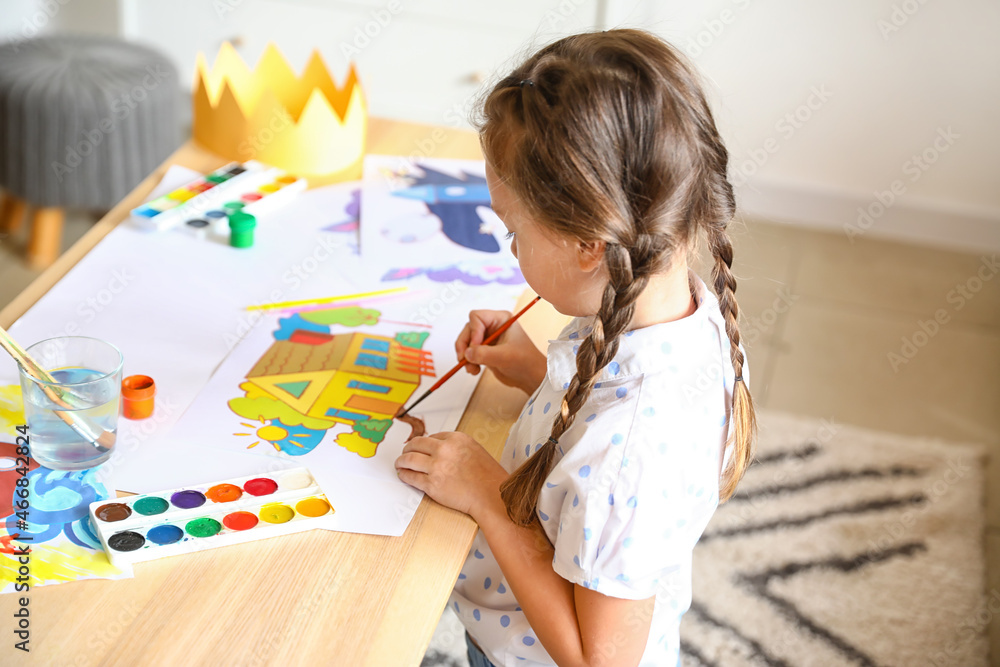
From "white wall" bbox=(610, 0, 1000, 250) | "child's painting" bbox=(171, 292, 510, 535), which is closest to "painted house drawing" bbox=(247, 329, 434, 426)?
"child's painting" bbox=(171, 292, 510, 535)

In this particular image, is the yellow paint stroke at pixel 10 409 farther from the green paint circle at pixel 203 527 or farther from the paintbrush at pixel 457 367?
the paintbrush at pixel 457 367

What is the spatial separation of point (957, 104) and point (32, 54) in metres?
2.46

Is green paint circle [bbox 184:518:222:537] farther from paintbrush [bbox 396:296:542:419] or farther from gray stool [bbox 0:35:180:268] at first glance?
gray stool [bbox 0:35:180:268]

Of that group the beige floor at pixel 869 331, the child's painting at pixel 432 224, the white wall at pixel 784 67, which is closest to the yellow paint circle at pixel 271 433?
the child's painting at pixel 432 224

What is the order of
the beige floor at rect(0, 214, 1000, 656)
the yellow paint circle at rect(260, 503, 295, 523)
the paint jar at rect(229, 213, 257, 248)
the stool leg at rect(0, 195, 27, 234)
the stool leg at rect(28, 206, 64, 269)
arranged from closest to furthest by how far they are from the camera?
the yellow paint circle at rect(260, 503, 295, 523), the paint jar at rect(229, 213, 257, 248), the beige floor at rect(0, 214, 1000, 656), the stool leg at rect(28, 206, 64, 269), the stool leg at rect(0, 195, 27, 234)

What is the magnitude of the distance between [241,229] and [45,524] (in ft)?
1.65

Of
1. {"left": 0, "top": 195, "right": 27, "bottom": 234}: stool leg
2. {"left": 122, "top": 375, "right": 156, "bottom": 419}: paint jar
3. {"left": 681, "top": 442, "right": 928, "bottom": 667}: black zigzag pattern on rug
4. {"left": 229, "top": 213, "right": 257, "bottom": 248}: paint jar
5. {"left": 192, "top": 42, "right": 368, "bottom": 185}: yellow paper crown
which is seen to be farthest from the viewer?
{"left": 0, "top": 195, "right": 27, "bottom": 234}: stool leg

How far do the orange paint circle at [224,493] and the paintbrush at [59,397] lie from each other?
0.11 meters

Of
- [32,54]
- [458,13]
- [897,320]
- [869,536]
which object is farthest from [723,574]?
[32,54]

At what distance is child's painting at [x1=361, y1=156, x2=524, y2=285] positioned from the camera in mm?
1156

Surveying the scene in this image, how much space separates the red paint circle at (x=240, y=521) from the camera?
0.74 meters

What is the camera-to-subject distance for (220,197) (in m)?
1.23

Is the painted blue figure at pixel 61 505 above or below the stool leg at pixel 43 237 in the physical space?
above

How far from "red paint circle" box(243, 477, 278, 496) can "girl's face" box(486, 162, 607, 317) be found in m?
0.29
